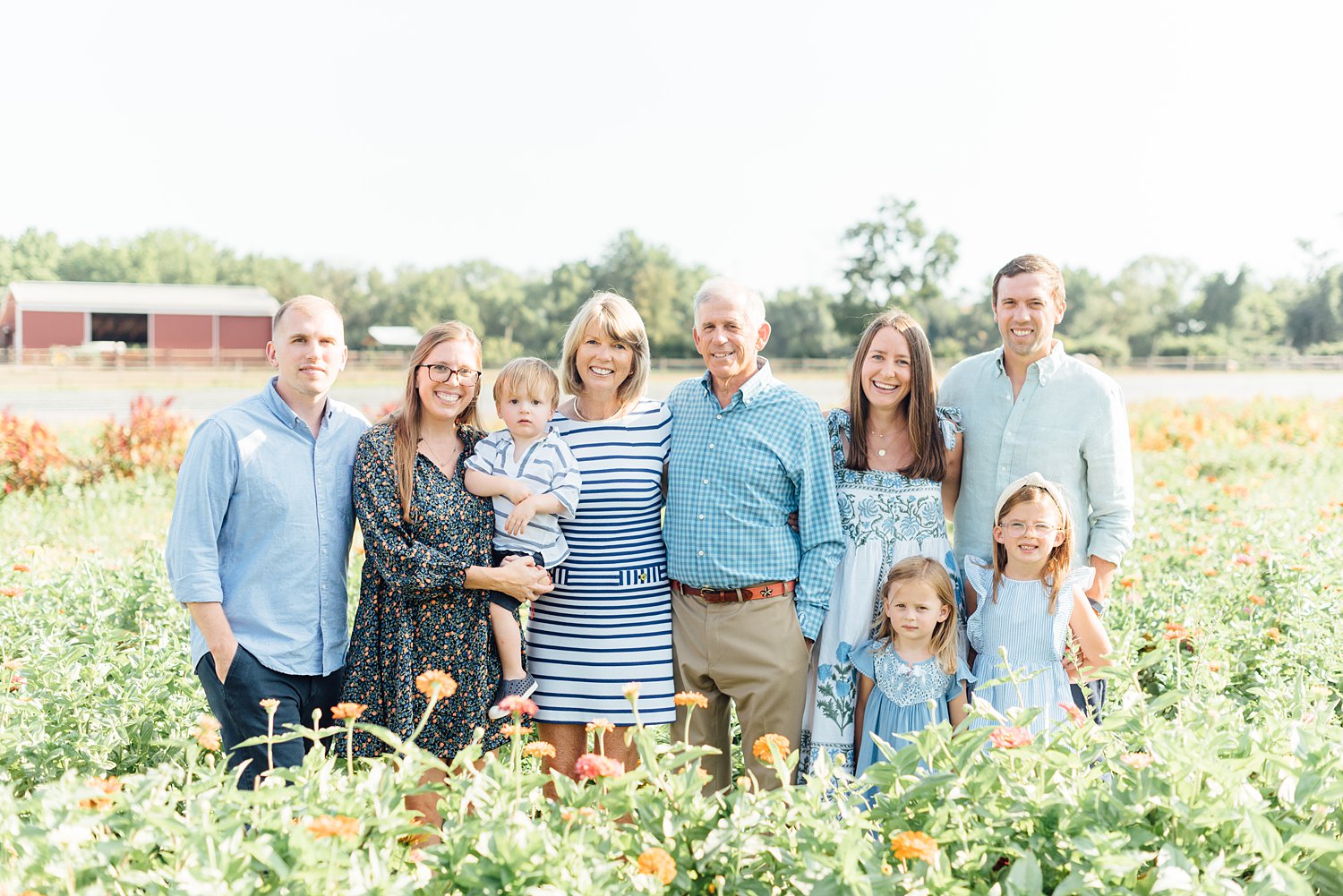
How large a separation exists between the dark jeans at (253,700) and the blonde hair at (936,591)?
1708mm

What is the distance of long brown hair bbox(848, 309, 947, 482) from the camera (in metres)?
3.34

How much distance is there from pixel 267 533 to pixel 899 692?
1913mm

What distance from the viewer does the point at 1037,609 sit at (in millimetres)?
3234

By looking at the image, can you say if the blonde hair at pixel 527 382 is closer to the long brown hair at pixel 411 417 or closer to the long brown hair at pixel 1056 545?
the long brown hair at pixel 411 417

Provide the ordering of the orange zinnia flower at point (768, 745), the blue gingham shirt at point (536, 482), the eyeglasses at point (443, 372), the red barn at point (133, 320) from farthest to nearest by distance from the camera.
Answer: the red barn at point (133, 320), the blue gingham shirt at point (536, 482), the eyeglasses at point (443, 372), the orange zinnia flower at point (768, 745)

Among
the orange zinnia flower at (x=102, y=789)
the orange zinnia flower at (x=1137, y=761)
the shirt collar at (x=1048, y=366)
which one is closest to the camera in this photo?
the orange zinnia flower at (x=102, y=789)

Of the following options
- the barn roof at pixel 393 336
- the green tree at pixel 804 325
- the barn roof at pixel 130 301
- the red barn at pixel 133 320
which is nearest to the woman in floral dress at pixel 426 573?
the red barn at pixel 133 320

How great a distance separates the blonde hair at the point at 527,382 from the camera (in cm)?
325

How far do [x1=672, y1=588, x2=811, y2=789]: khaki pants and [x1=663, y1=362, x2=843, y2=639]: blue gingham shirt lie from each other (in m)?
0.07

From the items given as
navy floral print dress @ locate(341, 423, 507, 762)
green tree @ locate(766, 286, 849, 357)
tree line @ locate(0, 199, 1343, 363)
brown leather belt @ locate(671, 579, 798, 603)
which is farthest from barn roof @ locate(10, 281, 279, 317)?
brown leather belt @ locate(671, 579, 798, 603)

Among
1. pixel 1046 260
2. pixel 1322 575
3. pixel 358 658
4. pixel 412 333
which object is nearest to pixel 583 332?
pixel 358 658

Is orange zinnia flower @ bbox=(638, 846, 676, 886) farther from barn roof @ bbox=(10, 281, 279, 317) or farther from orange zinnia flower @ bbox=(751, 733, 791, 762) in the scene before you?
barn roof @ bbox=(10, 281, 279, 317)

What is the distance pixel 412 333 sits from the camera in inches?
2061

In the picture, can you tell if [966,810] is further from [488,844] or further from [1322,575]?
[1322,575]
